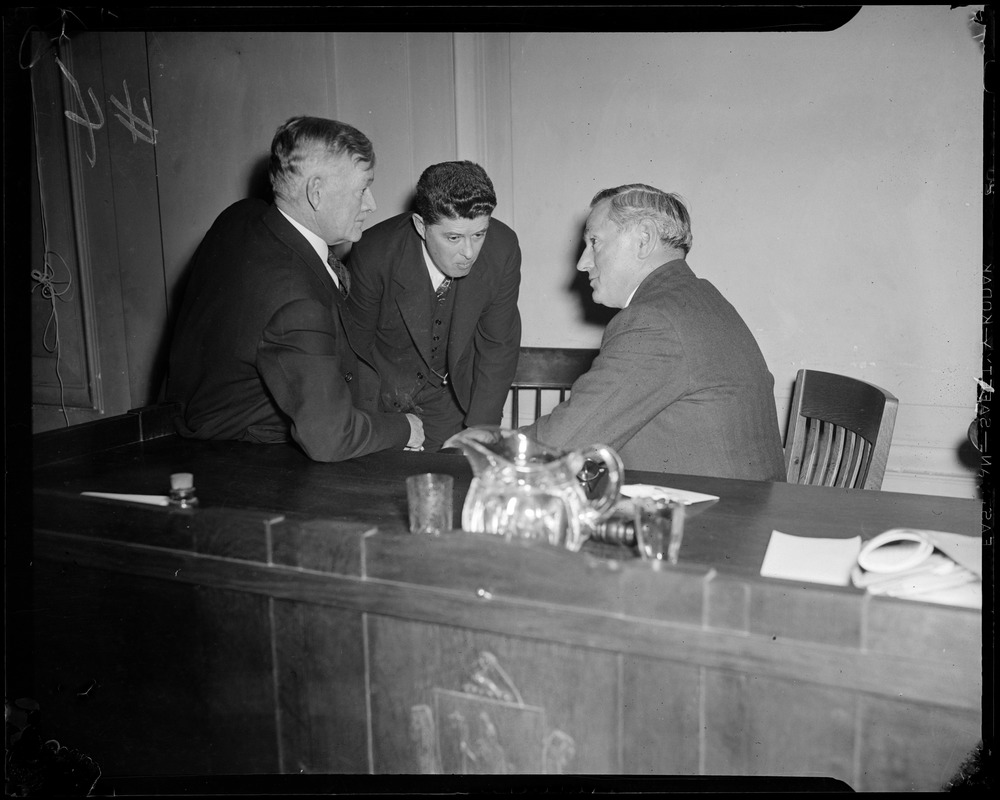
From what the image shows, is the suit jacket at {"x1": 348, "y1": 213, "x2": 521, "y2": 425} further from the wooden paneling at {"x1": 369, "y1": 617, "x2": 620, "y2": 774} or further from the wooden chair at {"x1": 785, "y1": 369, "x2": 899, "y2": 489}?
the wooden paneling at {"x1": 369, "y1": 617, "x2": 620, "y2": 774}

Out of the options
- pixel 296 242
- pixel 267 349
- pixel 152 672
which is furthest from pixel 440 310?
pixel 152 672

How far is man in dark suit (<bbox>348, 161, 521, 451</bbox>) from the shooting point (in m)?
2.33

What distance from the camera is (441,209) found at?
221 cm

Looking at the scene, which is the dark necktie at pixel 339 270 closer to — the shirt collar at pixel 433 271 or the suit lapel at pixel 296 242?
the suit lapel at pixel 296 242

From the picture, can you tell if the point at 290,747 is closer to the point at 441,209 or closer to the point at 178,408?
the point at 178,408

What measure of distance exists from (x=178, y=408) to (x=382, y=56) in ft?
3.55

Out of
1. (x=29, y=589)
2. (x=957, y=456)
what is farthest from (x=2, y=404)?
(x=957, y=456)

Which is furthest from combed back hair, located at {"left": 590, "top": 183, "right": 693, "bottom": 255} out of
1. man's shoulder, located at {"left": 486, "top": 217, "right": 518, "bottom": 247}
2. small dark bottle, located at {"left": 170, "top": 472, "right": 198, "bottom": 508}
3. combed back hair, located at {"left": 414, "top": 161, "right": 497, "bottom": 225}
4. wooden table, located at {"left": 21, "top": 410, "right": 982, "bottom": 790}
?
small dark bottle, located at {"left": 170, "top": 472, "right": 198, "bottom": 508}

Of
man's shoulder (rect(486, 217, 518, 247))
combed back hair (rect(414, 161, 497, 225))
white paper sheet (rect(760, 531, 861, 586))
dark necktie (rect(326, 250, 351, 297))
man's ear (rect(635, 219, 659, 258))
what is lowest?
white paper sheet (rect(760, 531, 861, 586))

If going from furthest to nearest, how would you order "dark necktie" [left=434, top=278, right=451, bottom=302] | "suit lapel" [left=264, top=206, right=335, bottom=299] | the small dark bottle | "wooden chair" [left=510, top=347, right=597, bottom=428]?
"wooden chair" [left=510, top=347, right=597, bottom=428] < "dark necktie" [left=434, top=278, right=451, bottom=302] < "suit lapel" [left=264, top=206, right=335, bottom=299] < the small dark bottle

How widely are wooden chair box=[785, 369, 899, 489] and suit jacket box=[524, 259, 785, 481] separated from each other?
0.49 feet

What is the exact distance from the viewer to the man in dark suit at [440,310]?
7.64 feet

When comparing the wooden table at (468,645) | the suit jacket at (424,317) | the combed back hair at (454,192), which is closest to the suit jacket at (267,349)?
the wooden table at (468,645)

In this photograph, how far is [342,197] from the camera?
1.93 metres
